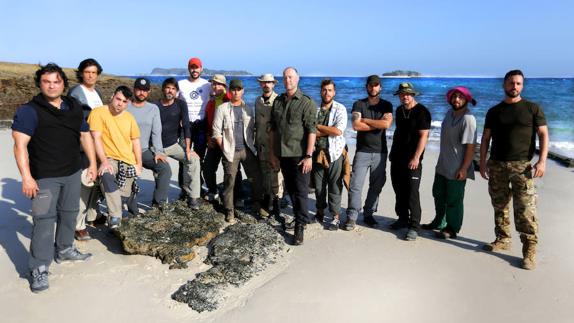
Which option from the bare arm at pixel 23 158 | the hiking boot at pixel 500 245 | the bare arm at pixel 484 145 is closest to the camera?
the bare arm at pixel 23 158

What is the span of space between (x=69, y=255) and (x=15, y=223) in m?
1.86

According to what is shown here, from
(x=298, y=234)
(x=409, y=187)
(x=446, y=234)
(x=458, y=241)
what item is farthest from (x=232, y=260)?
(x=458, y=241)

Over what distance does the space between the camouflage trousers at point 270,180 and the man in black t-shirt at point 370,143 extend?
103cm

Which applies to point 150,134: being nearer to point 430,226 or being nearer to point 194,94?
point 194,94

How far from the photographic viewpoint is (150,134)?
204 inches

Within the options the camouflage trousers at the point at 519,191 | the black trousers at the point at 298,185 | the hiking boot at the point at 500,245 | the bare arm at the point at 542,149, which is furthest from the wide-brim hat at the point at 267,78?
the hiking boot at the point at 500,245

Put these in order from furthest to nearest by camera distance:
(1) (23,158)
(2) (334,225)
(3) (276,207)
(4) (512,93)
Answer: (3) (276,207), (2) (334,225), (4) (512,93), (1) (23,158)

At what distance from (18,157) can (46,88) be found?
65 cm

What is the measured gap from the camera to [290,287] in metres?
3.89

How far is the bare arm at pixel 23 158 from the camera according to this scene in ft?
11.2

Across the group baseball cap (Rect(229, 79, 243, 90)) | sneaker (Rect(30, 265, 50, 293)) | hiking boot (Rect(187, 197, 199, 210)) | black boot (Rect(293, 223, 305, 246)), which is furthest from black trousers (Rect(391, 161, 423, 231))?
sneaker (Rect(30, 265, 50, 293))

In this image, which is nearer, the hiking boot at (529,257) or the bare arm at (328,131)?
the hiking boot at (529,257)

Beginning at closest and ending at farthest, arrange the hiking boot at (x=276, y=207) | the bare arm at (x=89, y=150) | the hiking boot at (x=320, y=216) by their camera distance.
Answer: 1. the bare arm at (x=89, y=150)
2. the hiking boot at (x=320, y=216)
3. the hiking boot at (x=276, y=207)

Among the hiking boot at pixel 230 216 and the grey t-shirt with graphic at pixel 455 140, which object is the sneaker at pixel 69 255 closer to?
the hiking boot at pixel 230 216
